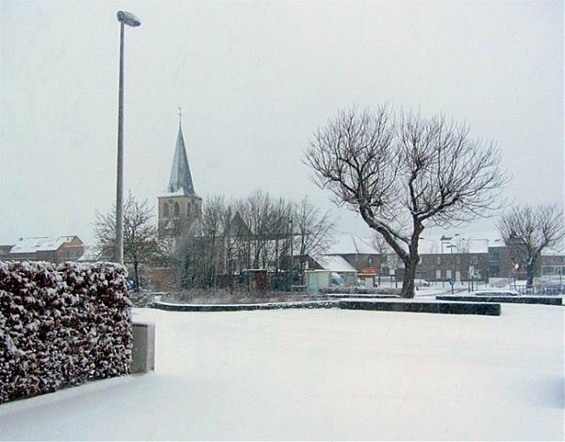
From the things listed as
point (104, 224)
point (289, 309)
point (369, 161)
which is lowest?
point (289, 309)

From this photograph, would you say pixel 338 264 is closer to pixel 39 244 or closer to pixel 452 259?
pixel 452 259

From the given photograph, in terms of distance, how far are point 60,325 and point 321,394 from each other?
3776 mm

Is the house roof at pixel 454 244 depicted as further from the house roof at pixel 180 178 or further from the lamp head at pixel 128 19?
the lamp head at pixel 128 19

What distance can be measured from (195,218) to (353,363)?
37797mm

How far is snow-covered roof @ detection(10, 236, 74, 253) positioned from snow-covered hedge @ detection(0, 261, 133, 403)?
3551cm

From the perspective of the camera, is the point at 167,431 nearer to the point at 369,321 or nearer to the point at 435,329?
the point at 435,329

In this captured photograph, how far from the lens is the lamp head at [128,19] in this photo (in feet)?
46.5

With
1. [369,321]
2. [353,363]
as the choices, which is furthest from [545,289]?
[353,363]

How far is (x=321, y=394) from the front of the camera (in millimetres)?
8414

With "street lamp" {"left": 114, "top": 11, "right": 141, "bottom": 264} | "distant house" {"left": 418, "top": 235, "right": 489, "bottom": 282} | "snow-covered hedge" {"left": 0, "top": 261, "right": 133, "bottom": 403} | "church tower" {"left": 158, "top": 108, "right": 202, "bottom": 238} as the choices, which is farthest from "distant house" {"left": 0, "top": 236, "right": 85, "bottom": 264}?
"distant house" {"left": 418, "top": 235, "right": 489, "bottom": 282}

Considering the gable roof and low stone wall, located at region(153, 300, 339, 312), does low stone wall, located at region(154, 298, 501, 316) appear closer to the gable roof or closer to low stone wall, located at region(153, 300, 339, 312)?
low stone wall, located at region(153, 300, 339, 312)

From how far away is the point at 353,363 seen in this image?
1104 centimetres

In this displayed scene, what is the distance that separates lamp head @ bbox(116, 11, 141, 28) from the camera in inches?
558

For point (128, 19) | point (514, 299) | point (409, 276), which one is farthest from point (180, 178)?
point (128, 19)
